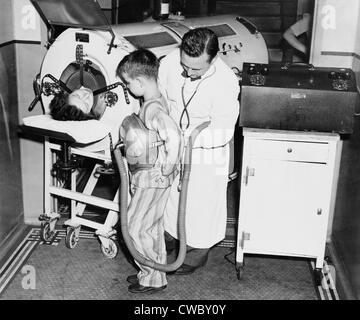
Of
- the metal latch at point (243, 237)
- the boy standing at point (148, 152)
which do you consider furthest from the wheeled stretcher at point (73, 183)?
the metal latch at point (243, 237)

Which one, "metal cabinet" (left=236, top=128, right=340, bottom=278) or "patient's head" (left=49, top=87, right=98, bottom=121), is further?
"patient's head" (left=49, top=87, right=98, bottom=121)

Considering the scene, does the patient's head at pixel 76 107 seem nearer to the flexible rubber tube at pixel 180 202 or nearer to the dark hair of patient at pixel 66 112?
the dark hair of patient at pixel 66 112

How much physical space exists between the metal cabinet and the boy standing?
1.66 ft

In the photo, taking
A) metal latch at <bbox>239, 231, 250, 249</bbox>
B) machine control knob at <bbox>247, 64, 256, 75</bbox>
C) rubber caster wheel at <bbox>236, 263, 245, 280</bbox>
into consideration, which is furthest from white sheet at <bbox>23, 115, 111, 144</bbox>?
rubber caster wheel at <bbox>236, 263, 245, 280</bbox>

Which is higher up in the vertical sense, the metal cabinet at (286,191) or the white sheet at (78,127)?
the white sheet at (78,127)

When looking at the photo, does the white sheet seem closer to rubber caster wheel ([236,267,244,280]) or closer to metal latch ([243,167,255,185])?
metal latch ([243,167,255,185])

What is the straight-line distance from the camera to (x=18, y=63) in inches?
159

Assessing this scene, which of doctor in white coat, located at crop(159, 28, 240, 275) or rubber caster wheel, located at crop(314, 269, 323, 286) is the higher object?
doctor in white coat, located at crop(159, 28, 240, 275)

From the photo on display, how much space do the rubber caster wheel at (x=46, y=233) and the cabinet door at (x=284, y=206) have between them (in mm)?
1414

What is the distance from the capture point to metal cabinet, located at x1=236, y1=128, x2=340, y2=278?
11.1 feet

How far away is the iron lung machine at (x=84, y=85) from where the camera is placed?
11.5 feet

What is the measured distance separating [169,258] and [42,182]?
1.15 meters
